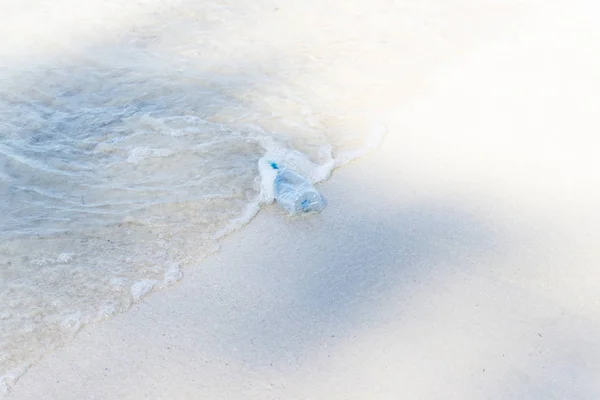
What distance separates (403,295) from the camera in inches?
82.1

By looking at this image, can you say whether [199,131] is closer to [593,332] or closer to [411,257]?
[411,257]

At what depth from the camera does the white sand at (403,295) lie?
5.92ft

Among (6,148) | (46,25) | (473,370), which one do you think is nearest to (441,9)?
(46,25)

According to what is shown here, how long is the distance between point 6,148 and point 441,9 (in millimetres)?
2730

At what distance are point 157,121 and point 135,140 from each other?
0.56 ft

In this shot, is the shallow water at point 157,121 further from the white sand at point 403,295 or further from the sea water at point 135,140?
the white sand at point 403,295

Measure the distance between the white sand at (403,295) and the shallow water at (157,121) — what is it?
0.48ft

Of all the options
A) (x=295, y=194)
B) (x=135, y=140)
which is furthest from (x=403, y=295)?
(x=135, y=140)

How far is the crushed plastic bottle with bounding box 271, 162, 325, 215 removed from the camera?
247 cm

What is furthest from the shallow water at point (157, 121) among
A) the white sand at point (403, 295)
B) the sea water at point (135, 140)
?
the white sand at point (403, 295)

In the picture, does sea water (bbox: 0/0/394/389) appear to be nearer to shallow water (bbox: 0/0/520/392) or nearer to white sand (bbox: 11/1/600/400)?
shallow water (bbox: 0/0/520/392)

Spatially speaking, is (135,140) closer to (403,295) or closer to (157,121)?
(157,121)

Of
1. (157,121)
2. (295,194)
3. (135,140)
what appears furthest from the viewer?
(157,121)

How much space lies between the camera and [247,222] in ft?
8.04
